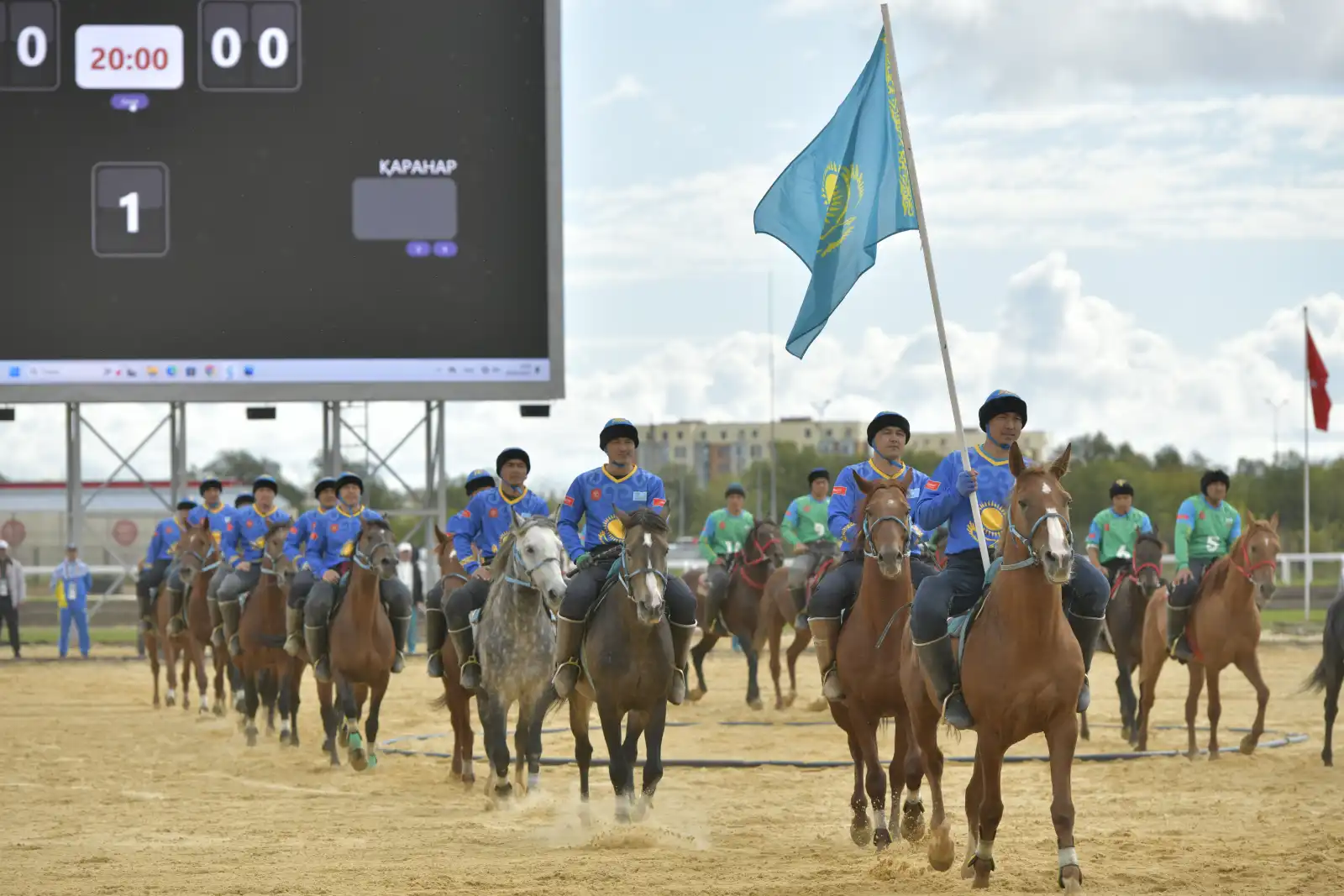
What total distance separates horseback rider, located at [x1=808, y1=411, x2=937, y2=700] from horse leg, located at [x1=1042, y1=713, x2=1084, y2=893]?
6.90 feet

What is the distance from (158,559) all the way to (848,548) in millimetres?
13948

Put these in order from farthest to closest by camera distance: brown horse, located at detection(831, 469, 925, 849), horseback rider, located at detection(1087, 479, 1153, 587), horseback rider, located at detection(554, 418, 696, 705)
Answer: horseback rider, located at detection(1087, 479, 1153, 587), horseback rider, located at detection(554, 418, 696, 705), brown horse, located at detection(831, 469, 925, 849)

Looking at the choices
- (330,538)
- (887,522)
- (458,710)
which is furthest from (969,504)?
(330,538)

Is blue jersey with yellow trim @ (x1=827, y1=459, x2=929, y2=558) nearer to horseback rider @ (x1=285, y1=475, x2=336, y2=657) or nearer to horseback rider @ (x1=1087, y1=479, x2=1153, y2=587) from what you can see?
horseback rider @ (x1=1087, y1=479, x2=1153, y2=587)

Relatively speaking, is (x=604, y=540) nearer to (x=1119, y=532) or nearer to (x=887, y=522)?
(x=887, y=522)

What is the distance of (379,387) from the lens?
23000 mm

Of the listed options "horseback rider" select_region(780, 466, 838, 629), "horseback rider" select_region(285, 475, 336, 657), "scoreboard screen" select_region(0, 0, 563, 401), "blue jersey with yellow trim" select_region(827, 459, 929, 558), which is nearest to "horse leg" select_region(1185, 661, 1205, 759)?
"horseback rider" select_region(780, 466, 838, 629)

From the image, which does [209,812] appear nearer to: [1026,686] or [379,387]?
[1026,686]

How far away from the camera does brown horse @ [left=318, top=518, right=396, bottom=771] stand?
14.8 metres

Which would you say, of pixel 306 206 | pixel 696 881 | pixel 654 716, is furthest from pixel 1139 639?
pixel 306 206

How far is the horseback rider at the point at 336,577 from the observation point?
15352 millimetres

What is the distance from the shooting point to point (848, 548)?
1127 centimetres

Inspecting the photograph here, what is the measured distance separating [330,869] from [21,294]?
1457 centimetres

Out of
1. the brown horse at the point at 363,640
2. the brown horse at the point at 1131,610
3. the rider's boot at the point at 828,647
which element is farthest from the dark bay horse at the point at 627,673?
the brown horse at the point at 1131,610
